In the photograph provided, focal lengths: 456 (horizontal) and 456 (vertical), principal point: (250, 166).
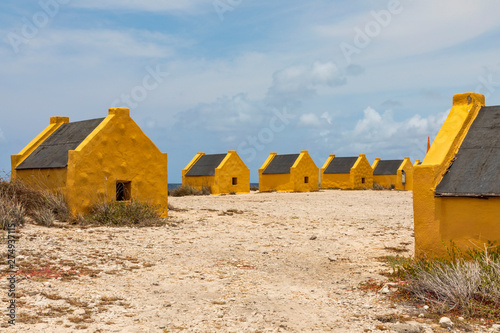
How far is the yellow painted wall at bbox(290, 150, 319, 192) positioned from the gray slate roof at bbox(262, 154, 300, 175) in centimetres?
60

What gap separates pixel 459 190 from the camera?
7074 millimetres

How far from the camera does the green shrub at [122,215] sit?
42.8ft

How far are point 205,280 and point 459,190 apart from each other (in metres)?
4.35

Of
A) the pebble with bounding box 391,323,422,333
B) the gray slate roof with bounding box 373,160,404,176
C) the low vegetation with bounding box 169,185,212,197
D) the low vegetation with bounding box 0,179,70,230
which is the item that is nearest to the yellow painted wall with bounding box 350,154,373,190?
the gray slate roof with bounding box 373,160,404,176

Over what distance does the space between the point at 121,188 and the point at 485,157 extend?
1191cm

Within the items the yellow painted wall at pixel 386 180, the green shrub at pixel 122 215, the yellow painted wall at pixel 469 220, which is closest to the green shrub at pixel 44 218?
the green shrub at pixel 122 215

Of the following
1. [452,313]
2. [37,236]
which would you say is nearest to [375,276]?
[452,313]

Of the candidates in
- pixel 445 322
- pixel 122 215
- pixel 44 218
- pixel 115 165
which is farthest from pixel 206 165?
pixel 445 322

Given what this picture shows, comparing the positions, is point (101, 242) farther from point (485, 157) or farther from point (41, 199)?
point (485, 157)

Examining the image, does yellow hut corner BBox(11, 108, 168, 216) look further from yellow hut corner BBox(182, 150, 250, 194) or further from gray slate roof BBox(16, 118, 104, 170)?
yellow hut corner BBox(182, 150, 250, 194)

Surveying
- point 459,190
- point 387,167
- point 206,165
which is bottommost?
point 459,190

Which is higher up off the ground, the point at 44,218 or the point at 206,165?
the point at 206,165

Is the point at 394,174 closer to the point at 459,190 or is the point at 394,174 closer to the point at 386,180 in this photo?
the point at 386,180

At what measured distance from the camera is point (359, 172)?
42.7 meters
